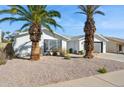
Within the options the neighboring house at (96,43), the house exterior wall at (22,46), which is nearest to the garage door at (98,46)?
the neighboring house at (96,43)

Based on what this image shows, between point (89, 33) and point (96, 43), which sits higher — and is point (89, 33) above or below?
above

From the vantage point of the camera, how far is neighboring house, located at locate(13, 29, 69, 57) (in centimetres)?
2764

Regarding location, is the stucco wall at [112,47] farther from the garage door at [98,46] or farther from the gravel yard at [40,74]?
the gravel yard at [40,74]

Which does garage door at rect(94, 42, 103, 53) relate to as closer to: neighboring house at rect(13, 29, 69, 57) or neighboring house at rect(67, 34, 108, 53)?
neighboring house at rect(67, 34, 108, 53)

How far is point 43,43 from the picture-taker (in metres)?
29.8

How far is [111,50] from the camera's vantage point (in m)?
48.5

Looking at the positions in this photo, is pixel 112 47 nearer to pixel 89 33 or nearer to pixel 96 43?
pixel 96 43

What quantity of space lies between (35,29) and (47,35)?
8.30 m

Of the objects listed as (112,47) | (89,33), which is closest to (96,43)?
(112,47)

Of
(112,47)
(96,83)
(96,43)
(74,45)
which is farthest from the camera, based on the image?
(112,47)

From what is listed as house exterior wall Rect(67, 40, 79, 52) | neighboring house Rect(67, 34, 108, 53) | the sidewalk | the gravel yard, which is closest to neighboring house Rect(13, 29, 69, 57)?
house exterior wall Rect(67, 40, 79, 52)

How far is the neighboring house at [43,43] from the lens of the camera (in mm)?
27641

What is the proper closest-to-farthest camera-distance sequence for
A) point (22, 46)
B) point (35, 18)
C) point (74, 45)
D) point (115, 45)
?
point (35, 18)
point (22, 46)
point (74, 45)
point (115, 45)

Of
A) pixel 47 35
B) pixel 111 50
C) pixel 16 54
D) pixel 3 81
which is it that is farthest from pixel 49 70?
pixel 111 50
